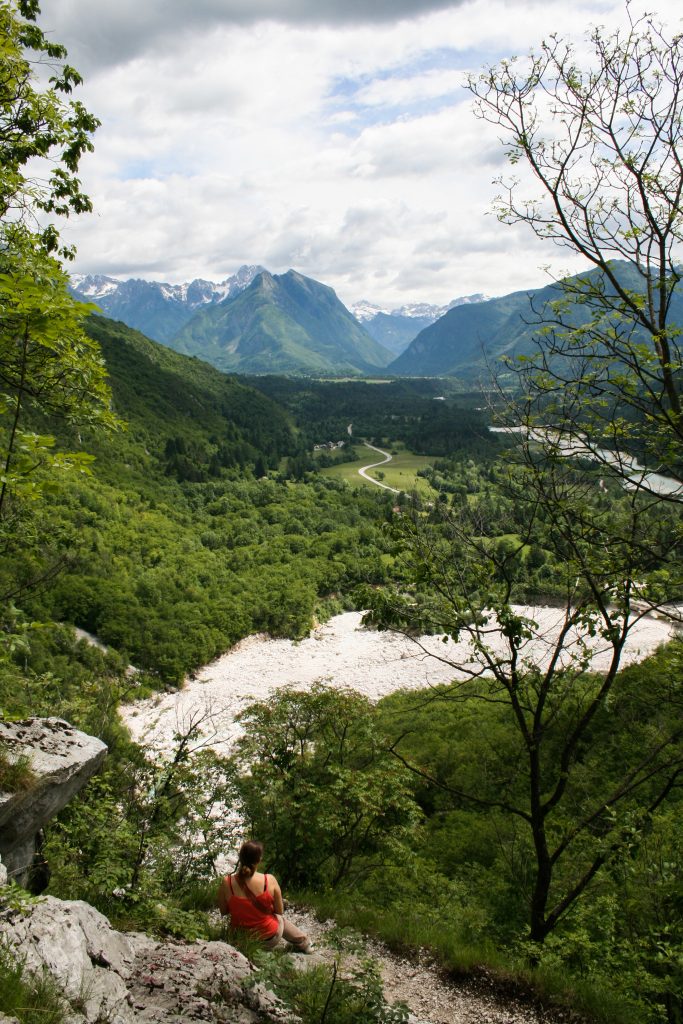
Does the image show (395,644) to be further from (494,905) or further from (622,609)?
(622,609)

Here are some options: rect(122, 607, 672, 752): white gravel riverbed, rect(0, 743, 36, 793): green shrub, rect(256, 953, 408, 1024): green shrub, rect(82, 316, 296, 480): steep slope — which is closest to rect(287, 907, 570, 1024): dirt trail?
rect(256, 953, 408, 1024): green shrub

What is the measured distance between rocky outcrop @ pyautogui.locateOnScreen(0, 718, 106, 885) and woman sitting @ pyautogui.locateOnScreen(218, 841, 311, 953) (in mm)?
2276

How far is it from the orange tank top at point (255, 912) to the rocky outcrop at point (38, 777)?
251cm

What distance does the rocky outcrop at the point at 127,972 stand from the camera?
4688mm

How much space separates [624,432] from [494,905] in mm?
11767

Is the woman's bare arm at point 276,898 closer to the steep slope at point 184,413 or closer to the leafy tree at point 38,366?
the leafy tree at point 38,366

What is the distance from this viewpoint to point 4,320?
532cm

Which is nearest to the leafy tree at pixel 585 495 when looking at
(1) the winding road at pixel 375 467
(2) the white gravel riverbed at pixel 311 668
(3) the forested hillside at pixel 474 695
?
(3) the forested hillside at pixel 474 695

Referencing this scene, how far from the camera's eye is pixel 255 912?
7117 mm

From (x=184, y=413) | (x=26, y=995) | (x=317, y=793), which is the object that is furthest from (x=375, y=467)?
(x=26, y=995)

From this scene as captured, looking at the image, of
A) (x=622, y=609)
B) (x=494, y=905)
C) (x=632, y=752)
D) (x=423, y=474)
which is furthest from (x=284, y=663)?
(x=423, y=474)

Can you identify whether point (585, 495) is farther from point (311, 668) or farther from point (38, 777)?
point (311, 668)

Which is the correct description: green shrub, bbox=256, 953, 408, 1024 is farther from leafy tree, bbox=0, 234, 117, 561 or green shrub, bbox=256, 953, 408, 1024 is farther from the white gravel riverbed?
the white gravel riverbed

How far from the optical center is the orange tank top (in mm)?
7060
